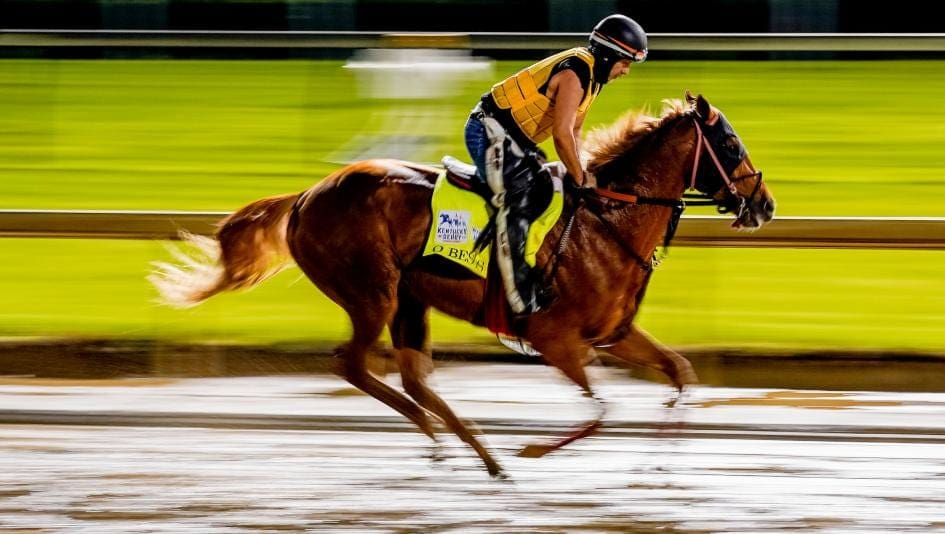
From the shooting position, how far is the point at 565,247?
272 inches

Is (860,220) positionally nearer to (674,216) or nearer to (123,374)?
(674,216)

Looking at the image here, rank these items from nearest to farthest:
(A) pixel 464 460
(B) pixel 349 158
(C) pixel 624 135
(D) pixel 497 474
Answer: (D) pixel 497 474, (A) pixel 464 460, (C) pixel 624 135, (B) pixel 349 158

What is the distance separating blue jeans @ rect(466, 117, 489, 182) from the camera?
6.94 metres

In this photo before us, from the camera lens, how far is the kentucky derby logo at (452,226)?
694cm

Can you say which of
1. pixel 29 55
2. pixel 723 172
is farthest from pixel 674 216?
pixel 29 55

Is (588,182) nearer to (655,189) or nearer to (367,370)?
(655,189)

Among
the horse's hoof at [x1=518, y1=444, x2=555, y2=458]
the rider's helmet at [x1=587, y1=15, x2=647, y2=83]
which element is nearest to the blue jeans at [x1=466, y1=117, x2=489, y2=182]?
the rider's helmet at [x1=587, y1=15, x2=647, y2=83]

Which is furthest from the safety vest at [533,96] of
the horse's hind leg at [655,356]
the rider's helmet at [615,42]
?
the horse's hind leg at [655,356]

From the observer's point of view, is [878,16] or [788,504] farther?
[878,16]

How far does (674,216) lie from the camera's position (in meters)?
7.04

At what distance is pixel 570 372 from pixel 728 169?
1100 mm

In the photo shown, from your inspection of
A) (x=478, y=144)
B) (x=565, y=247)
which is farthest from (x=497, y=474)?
(x=478, y=144)

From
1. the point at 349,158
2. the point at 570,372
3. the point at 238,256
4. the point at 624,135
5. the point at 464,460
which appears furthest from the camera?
the point at 349,158

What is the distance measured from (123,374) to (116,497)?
2.55 metres
